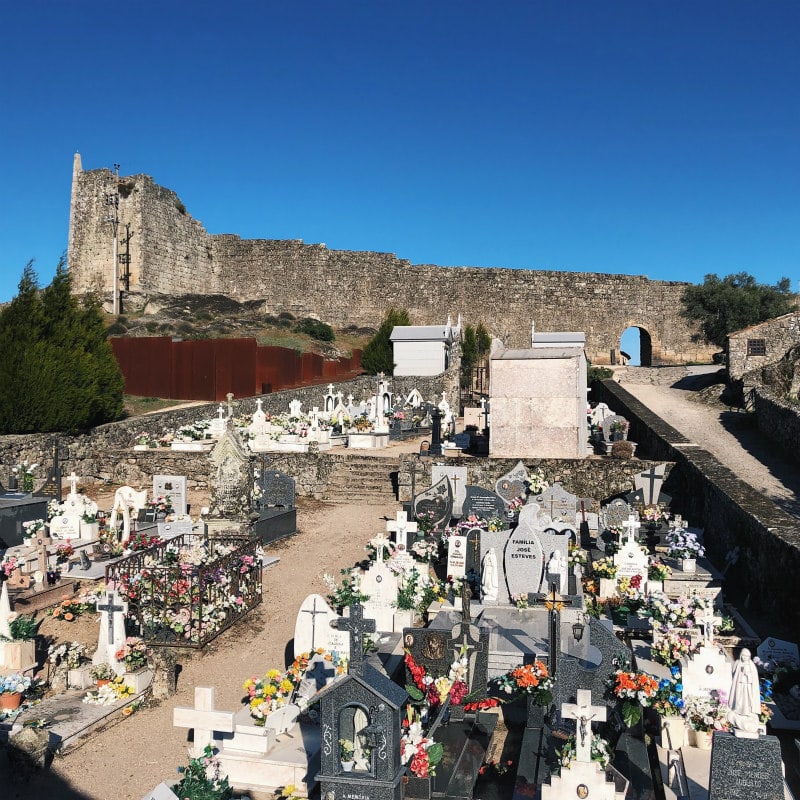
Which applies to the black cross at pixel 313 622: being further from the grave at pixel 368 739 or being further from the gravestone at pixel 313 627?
the grave at pixel 368 739

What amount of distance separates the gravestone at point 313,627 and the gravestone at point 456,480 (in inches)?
191

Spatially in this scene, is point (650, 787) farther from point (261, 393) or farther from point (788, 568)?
point (261, 393)

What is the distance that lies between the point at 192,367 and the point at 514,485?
14892mm

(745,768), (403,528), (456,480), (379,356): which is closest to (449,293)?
(379,356)

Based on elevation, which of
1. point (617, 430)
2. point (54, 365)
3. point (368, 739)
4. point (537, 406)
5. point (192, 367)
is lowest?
point (368, 739)

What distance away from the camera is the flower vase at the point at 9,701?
228 inches

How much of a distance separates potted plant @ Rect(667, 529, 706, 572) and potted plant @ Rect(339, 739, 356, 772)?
17.6 ft

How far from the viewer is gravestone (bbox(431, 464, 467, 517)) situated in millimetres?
11555

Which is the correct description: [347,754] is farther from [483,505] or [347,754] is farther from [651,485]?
[651,485]

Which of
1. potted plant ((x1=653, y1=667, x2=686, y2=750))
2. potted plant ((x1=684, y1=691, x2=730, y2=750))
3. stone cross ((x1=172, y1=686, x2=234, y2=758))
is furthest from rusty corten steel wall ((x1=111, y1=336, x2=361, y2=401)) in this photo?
potted plant ((x1=684, y1=691, x2=730, y2=750))

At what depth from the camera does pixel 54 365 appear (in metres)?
15.5

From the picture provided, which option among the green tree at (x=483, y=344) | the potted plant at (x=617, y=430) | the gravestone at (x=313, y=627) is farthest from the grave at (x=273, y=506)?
the green tree at (x=483, y=344)

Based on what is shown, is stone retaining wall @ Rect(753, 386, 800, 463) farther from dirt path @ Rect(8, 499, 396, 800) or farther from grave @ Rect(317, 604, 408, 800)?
grave @ Rect(317, 604, 408, 800)

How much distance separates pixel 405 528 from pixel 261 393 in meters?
15.7
